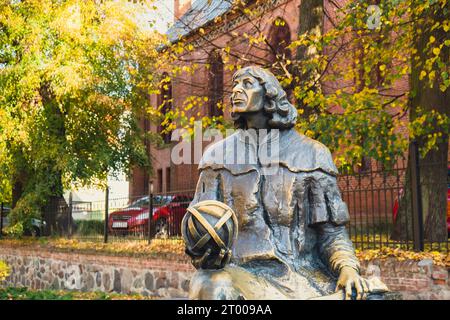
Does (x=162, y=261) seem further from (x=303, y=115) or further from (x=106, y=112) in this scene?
(x=106, y=112)

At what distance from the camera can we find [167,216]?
12219mm

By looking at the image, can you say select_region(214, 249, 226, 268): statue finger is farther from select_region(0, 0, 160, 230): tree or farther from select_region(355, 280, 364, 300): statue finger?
select_region(0, 0, 160, 230): tree

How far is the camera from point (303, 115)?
1074cm

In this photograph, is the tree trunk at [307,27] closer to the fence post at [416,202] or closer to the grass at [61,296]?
the fence post at [416,202]

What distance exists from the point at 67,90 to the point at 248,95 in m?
12.2

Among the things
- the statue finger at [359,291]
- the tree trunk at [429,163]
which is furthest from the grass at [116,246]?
the statue finger at [359,291]

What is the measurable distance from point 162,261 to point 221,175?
8.07 metres

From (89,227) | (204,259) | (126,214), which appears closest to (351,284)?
(204,259)

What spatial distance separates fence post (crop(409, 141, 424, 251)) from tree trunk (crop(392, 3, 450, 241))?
123mm

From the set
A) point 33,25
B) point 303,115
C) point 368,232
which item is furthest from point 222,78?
point 368,232

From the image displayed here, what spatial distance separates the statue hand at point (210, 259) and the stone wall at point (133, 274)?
553cm

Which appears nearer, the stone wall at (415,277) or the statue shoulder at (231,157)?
the statue shoulder at (231,157)

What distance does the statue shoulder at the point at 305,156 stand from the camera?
136 inches

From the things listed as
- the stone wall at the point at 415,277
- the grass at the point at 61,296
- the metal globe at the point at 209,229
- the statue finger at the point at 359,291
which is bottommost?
the grass at the point at 61,296
